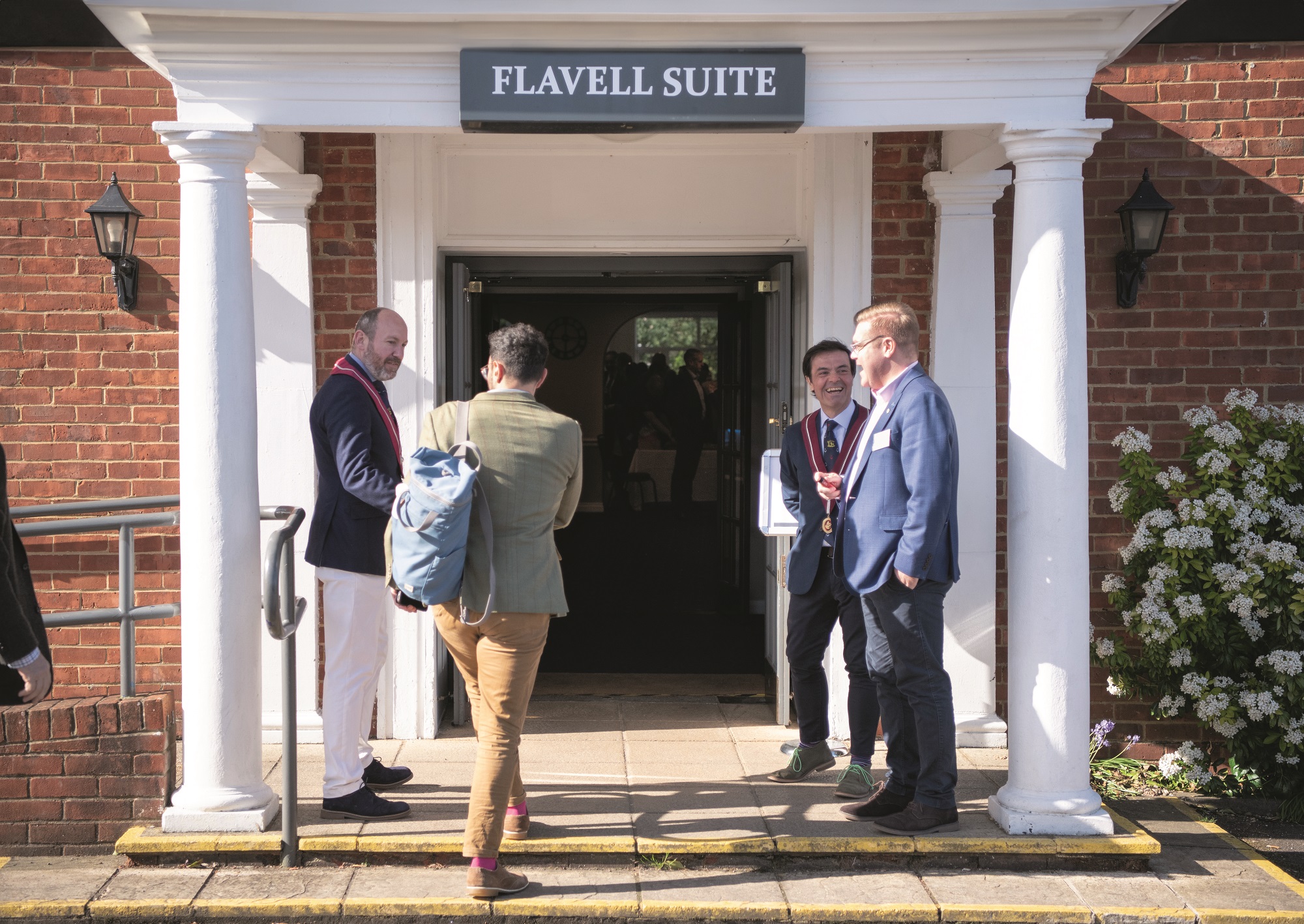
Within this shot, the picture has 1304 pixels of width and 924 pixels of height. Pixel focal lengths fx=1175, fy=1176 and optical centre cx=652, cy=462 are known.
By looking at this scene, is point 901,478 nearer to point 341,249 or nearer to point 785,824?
point 785,824

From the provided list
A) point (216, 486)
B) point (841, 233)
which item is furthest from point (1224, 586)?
point (216, 486)

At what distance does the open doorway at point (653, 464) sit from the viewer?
19.0 ft

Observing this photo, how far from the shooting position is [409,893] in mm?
3785

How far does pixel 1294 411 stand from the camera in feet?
17.0

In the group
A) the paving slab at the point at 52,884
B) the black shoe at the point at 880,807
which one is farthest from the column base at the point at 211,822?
the black shoe at the point at 880,807

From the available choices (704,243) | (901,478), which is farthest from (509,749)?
(704,243)

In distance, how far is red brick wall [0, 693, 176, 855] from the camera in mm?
4250

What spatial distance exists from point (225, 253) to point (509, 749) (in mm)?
1982

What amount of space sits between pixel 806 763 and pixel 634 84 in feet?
8.80

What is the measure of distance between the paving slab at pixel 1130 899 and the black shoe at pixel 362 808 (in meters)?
2.38

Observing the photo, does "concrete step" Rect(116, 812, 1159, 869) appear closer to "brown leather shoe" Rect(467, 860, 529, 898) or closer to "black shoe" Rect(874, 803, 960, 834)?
"black shoe" Rect(874, 803, 960, 834)

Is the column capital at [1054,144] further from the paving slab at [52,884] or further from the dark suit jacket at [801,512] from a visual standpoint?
the paving slab at [52,884]

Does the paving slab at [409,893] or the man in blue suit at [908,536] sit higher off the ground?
the man in blue suit at [908,536]

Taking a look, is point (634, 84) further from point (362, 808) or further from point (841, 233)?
point (362, 808)
